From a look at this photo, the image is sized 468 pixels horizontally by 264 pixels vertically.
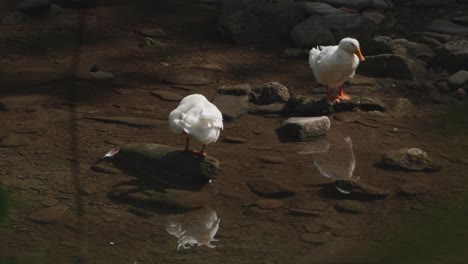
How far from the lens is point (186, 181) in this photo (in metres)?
5.46

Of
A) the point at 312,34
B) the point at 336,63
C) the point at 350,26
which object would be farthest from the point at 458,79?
the point at 312,34

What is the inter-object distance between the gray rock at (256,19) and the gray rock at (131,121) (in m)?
2.45

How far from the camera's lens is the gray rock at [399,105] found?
7.20 m

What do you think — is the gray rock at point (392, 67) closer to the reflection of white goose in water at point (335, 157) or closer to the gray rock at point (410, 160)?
the reflection of white goose in water at point (335, 157)

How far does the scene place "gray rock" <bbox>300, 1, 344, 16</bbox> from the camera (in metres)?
9.54

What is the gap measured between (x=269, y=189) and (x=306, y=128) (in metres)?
1.14

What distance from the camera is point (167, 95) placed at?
24.2 feet

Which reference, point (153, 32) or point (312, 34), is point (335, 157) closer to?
point (312, 34)

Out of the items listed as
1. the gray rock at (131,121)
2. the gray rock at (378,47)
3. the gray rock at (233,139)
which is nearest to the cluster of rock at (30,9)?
the gray rock at (131,121)

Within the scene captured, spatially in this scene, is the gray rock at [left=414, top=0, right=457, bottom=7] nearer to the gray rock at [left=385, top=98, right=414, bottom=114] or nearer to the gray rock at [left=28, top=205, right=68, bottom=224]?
the gray rock at [left=385, top=98, right=414, bottom=114]

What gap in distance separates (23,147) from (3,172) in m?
0.52

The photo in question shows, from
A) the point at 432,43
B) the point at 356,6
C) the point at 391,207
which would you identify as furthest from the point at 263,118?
the point at 356,6

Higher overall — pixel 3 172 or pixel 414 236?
pixel 414 236

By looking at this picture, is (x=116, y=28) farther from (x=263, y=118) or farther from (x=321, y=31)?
(x=263, y=118)
